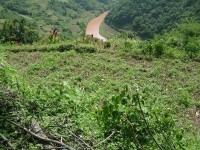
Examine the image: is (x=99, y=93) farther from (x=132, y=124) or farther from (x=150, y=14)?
(x=150, y=14)

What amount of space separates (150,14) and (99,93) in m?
49.8

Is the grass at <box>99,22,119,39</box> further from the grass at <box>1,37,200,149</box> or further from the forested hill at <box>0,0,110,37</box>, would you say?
the grass at <box>1,37,200,149</box>

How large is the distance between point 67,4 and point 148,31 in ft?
170

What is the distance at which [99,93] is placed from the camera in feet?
24.9

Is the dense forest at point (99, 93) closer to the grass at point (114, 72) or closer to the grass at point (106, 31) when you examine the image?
the grass at point (114, 72)

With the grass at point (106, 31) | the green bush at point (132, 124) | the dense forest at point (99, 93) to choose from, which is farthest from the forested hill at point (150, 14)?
the green bush at point (132, 124)

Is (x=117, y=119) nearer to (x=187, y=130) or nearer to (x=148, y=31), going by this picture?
(x=187, y=130)

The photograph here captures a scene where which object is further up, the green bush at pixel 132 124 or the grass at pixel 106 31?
the green bush at pixel 132 124

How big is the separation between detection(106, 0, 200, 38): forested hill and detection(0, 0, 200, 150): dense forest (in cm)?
2655

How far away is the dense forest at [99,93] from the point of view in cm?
376

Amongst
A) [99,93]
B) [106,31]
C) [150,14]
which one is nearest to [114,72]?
[99,93]

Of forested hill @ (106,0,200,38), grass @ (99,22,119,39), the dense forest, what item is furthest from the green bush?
grass @ (99,22,119,39)

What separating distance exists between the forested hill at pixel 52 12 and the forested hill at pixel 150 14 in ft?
31.9

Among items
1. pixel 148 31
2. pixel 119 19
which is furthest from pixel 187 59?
pixel 119 19
